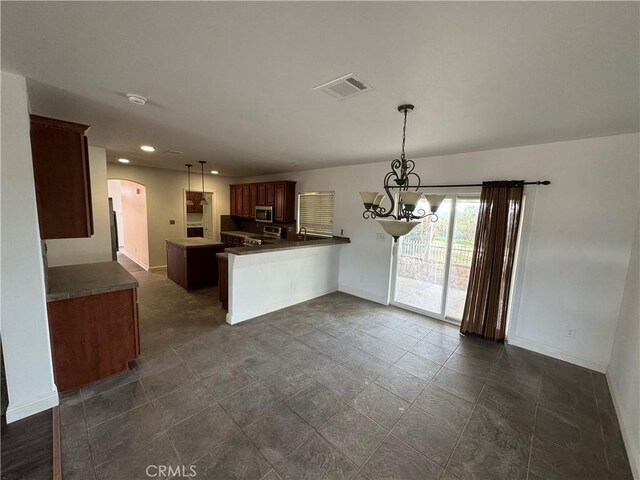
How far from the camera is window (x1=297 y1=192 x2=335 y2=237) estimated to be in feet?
18.0

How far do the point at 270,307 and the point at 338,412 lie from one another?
2.25 meters

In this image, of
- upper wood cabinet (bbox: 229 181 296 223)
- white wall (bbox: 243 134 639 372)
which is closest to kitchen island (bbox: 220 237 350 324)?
upper wood cabinet (bbox: 229 181 296 223)

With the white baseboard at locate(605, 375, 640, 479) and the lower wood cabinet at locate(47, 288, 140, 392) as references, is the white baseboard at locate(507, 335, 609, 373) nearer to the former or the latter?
the white baseboard at locate(605, 375, 640, 479)

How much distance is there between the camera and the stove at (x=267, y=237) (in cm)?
595

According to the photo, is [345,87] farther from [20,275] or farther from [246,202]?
[246,202]

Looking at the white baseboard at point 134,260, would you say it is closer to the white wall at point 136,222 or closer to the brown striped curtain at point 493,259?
the white wall at point 136,222

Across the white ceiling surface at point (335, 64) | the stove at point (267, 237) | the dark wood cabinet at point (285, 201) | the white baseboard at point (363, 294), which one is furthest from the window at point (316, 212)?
the white ceiling surface at point (335, 64)

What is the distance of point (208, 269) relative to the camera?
5.26 metres

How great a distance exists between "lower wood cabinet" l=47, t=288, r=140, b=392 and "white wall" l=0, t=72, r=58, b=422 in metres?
0.17

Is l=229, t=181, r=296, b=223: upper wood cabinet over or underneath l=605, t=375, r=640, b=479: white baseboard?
over

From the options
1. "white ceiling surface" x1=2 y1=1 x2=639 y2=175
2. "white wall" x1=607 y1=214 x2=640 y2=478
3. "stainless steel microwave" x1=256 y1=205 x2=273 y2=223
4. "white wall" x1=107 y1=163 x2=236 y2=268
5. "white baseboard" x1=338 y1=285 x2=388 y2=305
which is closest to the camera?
"white ceiling surface" x1=2 y1=1 x2=639 y2=175

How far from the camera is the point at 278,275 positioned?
422cm

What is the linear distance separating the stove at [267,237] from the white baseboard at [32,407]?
3.97m

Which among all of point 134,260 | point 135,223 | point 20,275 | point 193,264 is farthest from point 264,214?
point 20,275
